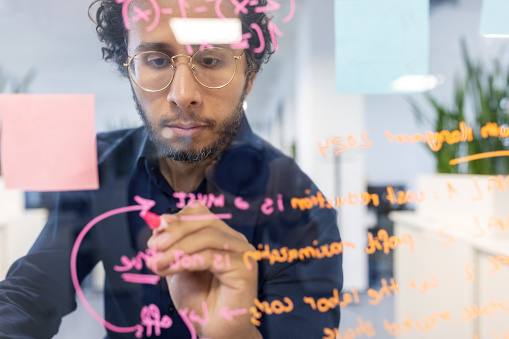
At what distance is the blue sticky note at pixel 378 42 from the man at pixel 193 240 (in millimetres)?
148

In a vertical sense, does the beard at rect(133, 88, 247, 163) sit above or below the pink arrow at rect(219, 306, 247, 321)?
above

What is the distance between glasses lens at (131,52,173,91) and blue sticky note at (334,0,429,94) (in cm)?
30

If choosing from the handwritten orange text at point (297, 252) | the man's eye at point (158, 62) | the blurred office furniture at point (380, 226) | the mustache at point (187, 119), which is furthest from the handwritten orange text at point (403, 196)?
the man's eye at point (158, 62)

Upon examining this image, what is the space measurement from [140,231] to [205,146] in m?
0.19

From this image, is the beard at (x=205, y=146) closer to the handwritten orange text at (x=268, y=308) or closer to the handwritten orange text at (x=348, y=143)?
the handwritten orange text at (x=348, y=143)

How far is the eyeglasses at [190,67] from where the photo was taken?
64 cm

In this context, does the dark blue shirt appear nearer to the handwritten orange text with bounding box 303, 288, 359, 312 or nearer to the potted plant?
the handwritten orange text with bounding box 303, 288, 359, 312

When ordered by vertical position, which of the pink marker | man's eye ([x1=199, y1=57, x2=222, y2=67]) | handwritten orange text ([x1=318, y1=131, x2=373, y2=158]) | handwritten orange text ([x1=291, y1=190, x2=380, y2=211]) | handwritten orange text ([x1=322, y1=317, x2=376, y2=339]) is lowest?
handwritten orange text ([x1=322, y1=317, x2=376, y2=339])

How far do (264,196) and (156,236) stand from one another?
21cm

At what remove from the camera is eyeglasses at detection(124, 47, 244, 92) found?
637 mm

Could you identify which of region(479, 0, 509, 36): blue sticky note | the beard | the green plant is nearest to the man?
the beard

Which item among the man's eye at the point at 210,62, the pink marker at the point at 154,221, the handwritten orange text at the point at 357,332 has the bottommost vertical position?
the handwritten orange text at the point at 357,332

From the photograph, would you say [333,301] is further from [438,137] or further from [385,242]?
[438,137]

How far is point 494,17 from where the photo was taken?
724 millimetres
